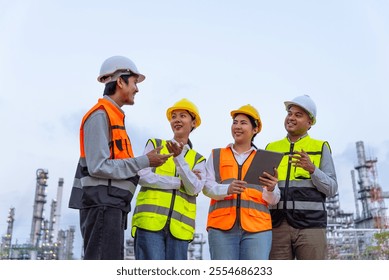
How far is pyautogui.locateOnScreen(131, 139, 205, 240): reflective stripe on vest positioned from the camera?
3.85 metres

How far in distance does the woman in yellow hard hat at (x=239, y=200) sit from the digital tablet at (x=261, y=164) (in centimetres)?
4

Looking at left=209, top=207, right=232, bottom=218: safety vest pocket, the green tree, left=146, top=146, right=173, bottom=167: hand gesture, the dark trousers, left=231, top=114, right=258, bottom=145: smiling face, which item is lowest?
the dark trousers

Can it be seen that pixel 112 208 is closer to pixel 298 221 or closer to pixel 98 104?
pixel 98 104

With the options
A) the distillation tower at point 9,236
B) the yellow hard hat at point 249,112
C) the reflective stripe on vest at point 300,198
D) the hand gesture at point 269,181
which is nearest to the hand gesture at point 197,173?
the hand gesture at point 269,181

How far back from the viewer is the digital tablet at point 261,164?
411cm

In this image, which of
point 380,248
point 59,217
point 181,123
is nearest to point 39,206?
point 59,217

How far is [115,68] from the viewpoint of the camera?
3.72 m

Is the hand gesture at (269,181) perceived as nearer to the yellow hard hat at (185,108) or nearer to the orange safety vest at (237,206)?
the orange safety vest at (237,206)

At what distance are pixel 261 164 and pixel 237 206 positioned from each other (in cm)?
42

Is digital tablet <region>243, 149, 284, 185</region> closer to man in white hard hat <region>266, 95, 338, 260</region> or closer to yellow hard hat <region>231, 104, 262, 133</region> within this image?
man in white hard hat <region>266, 95, 338, 260</region>

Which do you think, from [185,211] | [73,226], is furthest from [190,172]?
[73,226]

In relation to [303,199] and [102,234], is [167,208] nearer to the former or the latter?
[102,234]

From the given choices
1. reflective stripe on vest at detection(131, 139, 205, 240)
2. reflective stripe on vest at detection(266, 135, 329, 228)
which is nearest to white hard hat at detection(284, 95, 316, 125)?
reflective stripe on vest at detection(266, 135, 329, 228)

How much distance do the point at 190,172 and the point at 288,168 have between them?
38.4 inches
